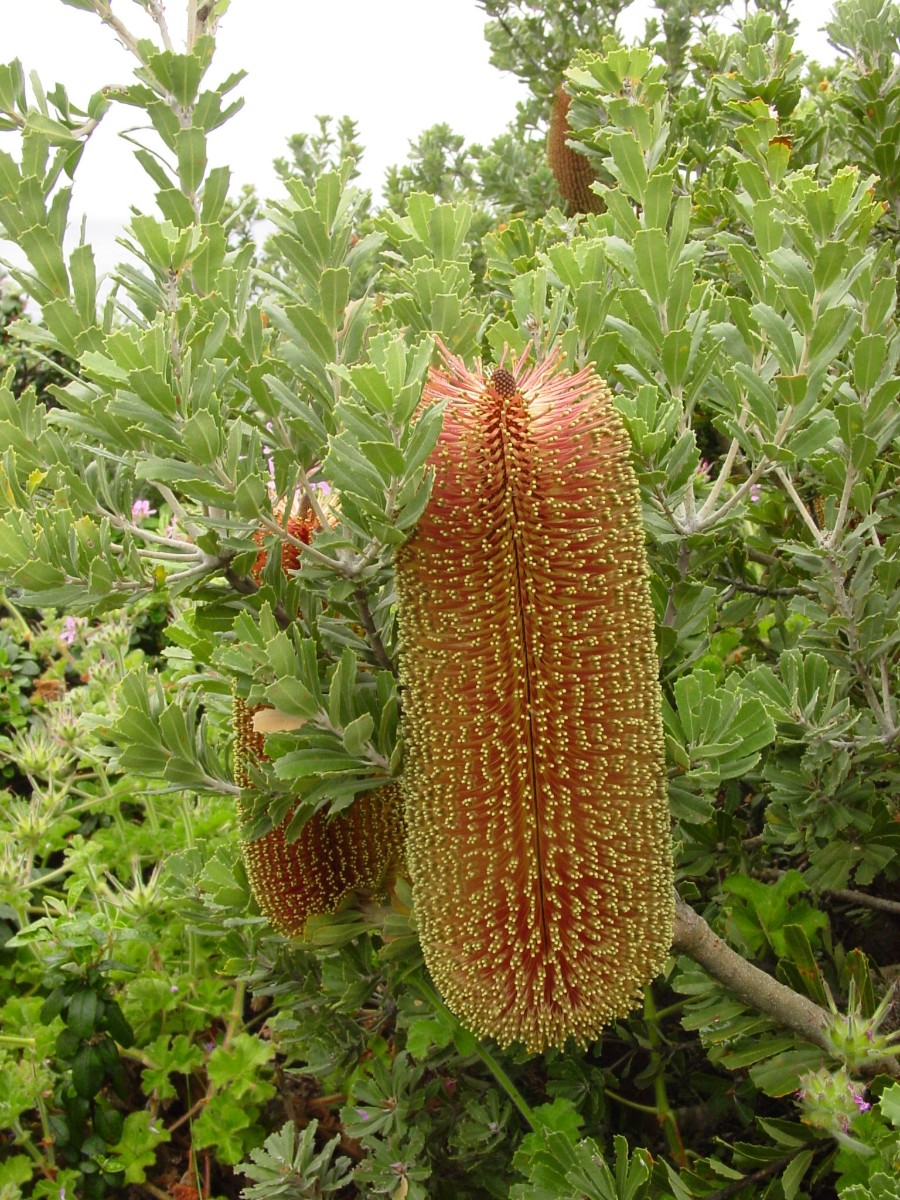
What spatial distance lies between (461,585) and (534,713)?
0.45 ft

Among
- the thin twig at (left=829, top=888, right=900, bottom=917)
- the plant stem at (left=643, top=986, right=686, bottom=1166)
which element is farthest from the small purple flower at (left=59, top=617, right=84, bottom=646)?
the thin twig at (left=829, top=888, right=900, bottom=917)

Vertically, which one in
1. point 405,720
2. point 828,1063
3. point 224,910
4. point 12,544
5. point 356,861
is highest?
point 12,544

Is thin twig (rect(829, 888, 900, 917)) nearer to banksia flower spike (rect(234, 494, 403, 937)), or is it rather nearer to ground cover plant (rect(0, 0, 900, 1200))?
ground cover plant (rect(0, 0, 900, 1200))

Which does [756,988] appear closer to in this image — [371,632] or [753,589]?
[371,632]

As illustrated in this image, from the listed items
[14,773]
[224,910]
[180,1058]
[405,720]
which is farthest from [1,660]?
[405,720]

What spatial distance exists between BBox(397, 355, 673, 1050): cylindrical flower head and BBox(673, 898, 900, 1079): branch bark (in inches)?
6.0

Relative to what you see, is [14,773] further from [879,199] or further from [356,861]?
[879,199]

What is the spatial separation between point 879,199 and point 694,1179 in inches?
67.9

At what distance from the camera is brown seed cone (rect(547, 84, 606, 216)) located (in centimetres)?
311

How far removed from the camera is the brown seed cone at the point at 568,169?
3.11 metres

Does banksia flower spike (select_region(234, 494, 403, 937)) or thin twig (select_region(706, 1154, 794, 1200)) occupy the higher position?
banksia flower spike (select_region(234, 494, 403, 937))

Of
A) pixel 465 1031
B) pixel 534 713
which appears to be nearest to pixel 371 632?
pixel 534 713

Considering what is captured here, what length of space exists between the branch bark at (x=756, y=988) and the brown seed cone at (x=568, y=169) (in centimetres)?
244

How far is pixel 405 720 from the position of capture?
3.43 ft
